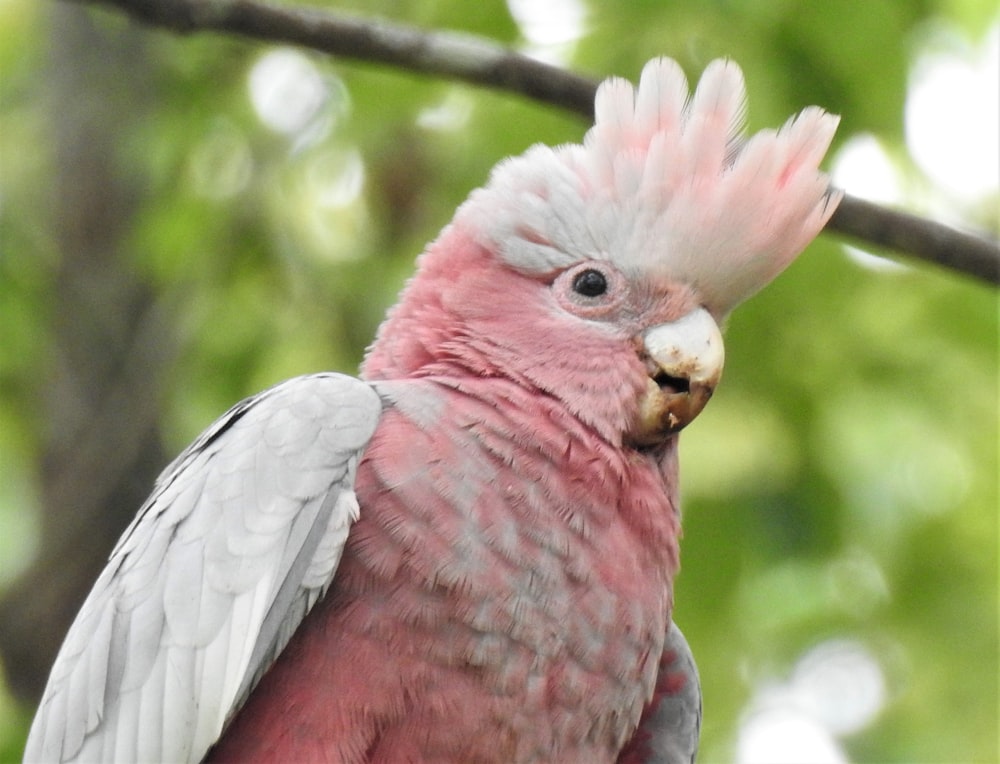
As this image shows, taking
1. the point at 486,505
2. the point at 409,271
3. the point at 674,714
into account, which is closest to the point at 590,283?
the point at 486,505

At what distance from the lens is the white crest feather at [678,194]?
3805mm

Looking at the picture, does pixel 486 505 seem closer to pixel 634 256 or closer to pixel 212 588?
pixel 212 588

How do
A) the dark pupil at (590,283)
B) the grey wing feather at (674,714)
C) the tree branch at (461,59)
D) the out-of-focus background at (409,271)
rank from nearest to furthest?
the dark pupil at (590,283) → the grey wing feather at (674,714) → the tree branch at (461,59) → the out-of-focus background at (409,271)

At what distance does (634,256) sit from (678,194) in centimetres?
22

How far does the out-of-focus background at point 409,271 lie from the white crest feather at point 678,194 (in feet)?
2.77

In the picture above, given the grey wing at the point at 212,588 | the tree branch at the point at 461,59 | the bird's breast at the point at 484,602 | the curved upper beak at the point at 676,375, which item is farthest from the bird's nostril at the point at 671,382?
the tree branch at the point at 461,59

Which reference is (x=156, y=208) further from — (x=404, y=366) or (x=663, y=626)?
(x=663, y=626)

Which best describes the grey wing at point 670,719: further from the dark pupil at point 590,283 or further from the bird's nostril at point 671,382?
the dark pupil at point 590,283

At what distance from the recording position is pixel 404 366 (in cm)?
394

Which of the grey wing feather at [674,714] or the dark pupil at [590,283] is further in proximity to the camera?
the grey wing feather at [674,714]

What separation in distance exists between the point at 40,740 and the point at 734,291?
2.29 m

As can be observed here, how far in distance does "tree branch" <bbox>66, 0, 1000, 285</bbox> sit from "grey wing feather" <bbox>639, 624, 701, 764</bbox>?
5.12ft

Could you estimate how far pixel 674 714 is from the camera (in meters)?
4.12

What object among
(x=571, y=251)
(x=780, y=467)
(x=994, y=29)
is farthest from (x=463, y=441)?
(x=994, y=29)
